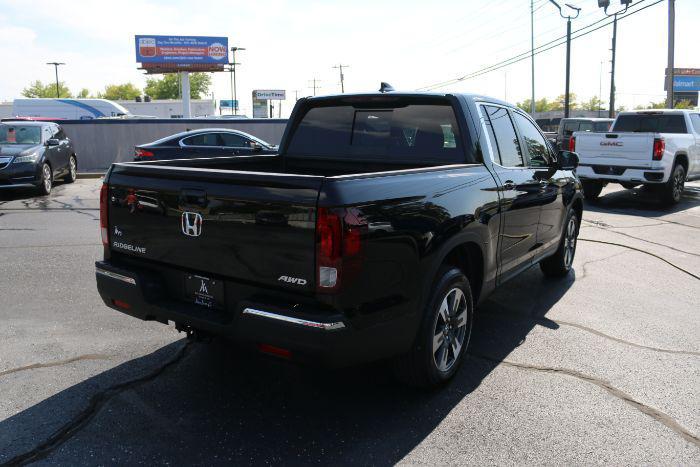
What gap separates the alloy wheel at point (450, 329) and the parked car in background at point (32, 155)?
38.2 feet

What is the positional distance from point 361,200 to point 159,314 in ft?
4.66

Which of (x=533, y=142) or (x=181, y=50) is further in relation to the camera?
(x=181, y=50)

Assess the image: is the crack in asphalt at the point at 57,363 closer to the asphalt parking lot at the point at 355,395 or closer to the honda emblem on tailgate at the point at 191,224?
the asphalt parking lot at the point at 355,395

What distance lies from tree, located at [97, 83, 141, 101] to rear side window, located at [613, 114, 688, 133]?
122 m

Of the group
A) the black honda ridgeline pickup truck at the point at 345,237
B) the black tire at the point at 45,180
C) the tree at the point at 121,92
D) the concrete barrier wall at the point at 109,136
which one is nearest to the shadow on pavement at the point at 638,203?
the black honda ridgeline pickup truck at the point at 345,237

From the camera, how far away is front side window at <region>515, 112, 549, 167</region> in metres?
5.32

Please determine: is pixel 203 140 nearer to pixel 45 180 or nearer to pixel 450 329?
pixel 45 180

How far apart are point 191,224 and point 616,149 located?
453 inches

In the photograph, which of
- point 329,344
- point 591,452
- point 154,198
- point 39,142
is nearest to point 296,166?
point 154,198

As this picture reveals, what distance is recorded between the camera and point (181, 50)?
58.4 metres

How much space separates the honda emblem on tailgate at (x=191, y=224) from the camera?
3279 mm

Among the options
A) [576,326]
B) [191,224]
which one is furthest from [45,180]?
[576,326]

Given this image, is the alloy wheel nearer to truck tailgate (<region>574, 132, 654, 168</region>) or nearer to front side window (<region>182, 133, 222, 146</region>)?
truck tailgate (<region>574, 132, 654, 168</region>)

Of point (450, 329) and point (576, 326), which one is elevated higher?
point (450, 329)
